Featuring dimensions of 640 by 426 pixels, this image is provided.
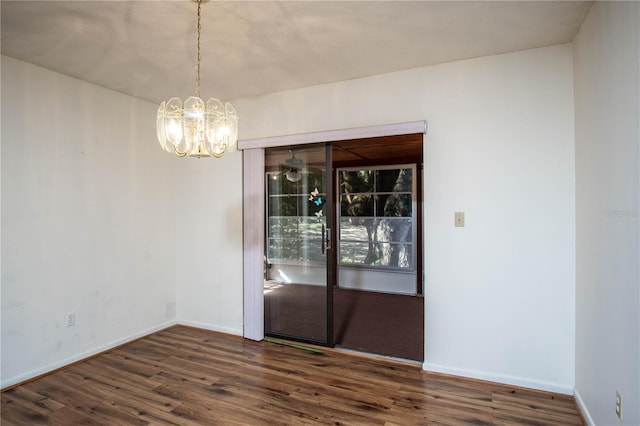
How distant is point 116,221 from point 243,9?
2.52m

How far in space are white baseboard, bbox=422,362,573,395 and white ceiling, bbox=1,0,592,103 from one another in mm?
2560

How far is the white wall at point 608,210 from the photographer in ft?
4.89

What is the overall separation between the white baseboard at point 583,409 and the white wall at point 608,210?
13mm

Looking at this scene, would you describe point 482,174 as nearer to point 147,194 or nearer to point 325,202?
point 325,202

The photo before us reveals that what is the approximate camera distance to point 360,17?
211 centimetres

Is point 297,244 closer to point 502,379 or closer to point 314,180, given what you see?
point 314,180

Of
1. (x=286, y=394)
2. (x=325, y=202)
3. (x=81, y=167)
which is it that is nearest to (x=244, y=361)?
(x=286, y=394)

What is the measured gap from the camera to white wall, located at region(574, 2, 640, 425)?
1491 millimetres

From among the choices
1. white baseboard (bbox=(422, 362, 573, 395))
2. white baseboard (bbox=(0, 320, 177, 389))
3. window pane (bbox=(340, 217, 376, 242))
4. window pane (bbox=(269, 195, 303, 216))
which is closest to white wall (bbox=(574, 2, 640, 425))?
white baseboard (bbox=(422, 362, 573, 395))

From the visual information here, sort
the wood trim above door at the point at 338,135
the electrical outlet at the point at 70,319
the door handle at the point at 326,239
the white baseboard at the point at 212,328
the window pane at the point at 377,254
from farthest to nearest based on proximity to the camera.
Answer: the window pane at the point at 377,254 → the white baseboard at the point at 212,328 → the door handle at the point at 326,239 → the electrical outlet at the point at 70,319 → the wood trim above door at the point at 338,135

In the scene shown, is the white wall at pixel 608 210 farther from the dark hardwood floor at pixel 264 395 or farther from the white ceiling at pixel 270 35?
the dark hardwood floor at pixel 264 395

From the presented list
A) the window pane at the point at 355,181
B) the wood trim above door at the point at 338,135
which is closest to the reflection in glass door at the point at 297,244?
the wood trim above door at the point at 338,135

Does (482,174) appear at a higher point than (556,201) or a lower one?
higher

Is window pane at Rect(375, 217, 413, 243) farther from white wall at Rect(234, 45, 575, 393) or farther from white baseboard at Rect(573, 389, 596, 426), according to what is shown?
white baseboard at Rect(573, 389, 596, 426)
